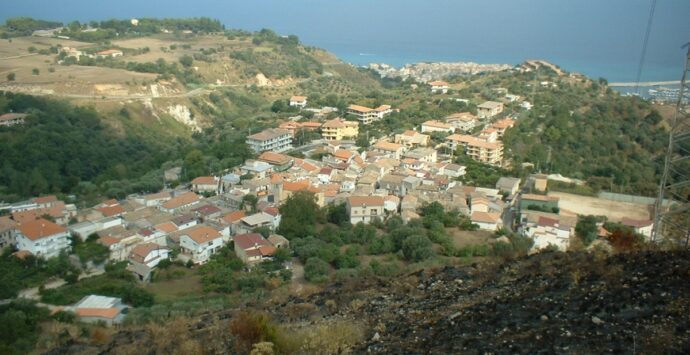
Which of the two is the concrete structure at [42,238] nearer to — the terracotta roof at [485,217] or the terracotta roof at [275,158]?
the terracotta roof at [275,158]

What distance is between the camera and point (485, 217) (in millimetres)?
14945

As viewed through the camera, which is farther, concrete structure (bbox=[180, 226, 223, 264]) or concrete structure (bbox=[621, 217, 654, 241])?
concrete structure (bbox=[621, 217, 654, 241])

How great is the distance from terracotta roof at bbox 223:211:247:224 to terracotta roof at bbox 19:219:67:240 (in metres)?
4.08

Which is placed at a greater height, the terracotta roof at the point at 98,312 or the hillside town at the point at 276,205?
the hillside town at the point at 276,205

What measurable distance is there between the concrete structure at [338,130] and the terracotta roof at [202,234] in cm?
1096

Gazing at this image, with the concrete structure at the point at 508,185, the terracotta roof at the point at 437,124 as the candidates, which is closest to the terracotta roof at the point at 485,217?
the concrete structure at the point at 508,185

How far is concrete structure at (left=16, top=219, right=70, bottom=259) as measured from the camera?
539 inches

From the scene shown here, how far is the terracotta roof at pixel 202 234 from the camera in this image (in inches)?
531

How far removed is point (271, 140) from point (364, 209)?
8549mm

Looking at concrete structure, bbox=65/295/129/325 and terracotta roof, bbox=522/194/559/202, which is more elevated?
terracotta roof, bbox=522/194/559/202

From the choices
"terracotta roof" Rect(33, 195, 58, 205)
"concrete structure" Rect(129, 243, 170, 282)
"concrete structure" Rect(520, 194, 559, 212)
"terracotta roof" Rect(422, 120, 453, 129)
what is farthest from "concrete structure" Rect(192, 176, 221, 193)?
"terracotta roof" Rect(422, 120, 453, 129)

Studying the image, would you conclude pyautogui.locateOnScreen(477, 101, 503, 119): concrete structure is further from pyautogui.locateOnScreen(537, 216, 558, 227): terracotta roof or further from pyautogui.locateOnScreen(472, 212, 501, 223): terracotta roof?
pyautogui.locateOnScreen(537, 216, 558, 227): terracotta roof

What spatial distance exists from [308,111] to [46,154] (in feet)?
40.5

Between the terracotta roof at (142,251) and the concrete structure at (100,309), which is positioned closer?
the concrete structure at (100,309)
